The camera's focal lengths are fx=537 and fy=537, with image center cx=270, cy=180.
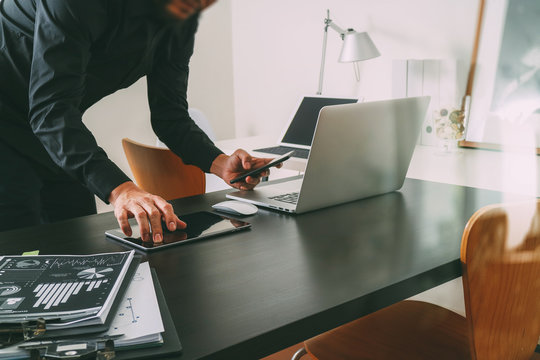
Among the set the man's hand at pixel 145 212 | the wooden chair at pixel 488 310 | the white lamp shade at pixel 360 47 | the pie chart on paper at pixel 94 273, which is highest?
the white lamp shade at pixel 360 47

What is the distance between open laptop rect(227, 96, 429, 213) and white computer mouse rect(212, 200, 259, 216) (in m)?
0.06

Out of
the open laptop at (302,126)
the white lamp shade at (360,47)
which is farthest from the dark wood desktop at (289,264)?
the white lamp shade at (360,47)

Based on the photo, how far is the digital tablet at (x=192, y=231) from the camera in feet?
3.39

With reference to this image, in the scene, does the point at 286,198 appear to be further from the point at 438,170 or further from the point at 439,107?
the point at 439,107

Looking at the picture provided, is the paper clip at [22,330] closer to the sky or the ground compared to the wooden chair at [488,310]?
closer to the sky

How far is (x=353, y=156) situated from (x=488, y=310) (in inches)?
17.7

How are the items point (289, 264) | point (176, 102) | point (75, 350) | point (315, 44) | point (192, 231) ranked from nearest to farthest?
point (75, 350) → point (289, 264) → point (192, 231) → point (176, 102) → point (315, 44)

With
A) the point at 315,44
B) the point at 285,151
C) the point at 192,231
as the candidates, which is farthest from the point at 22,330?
the point at 315,44

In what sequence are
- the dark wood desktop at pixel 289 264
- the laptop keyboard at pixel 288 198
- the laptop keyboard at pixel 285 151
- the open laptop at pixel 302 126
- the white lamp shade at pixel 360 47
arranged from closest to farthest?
the dark wood desktop at pixel 289 264
the laptop keyboard at pixel 288 198
the laptop keyboard at pixel 285 151
the open laptop at pixel 302 126
the white lamp shade at pixel 360 47

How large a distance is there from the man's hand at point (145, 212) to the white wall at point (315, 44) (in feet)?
6.11

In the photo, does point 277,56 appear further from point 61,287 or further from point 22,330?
point 22,330

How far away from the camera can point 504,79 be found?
2273 millimetres

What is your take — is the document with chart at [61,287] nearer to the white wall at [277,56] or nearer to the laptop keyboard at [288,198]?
the laptop keyboard at [288,198]

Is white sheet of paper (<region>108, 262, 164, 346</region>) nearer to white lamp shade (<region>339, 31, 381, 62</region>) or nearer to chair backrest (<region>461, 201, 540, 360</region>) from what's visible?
chair backrest (<region>461, 201, 540, 360</region>)
